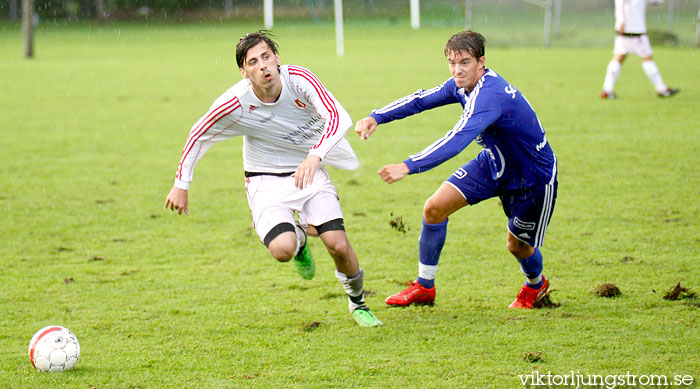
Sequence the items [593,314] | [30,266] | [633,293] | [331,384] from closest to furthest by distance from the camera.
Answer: [331,384]
[593,314]
[633,293]
[30,266]

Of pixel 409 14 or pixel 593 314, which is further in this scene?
pixel 409 14

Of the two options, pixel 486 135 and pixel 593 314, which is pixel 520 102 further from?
pixel 593 314

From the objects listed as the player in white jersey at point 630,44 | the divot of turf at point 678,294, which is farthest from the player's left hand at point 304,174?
the player in white jersey at point 630,44

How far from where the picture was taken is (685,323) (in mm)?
4605

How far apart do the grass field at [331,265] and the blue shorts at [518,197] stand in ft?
1.67

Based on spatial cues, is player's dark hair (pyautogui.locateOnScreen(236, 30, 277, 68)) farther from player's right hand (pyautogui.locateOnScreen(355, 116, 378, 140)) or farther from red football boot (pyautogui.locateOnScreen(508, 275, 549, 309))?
red football boot (pyautogui.locateOnScreen(508, 275, 549, 309))

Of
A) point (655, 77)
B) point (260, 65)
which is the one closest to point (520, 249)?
point (260, 65)

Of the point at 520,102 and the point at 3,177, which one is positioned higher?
the point at 520,102

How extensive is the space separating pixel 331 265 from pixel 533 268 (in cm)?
169

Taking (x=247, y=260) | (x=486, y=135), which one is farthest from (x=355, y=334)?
(x=247, y=260)

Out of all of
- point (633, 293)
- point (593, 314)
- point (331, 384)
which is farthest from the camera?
point (633, 293)

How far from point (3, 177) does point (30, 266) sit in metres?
3.60

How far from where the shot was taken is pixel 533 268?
5012 millimetres

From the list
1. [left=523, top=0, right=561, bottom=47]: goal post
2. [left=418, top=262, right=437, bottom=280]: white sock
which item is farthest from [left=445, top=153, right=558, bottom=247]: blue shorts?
[left=523, top=0, right=561, bottom=47]: goal post
